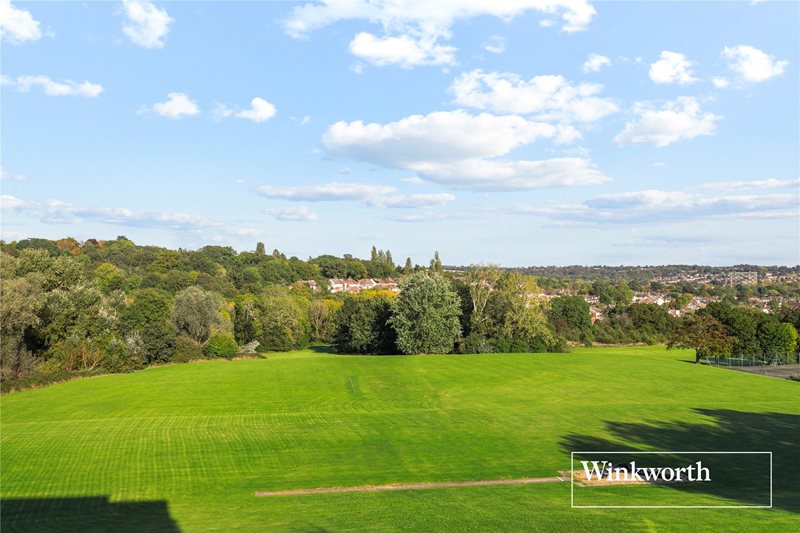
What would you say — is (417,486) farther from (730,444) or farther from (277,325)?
(277,325)

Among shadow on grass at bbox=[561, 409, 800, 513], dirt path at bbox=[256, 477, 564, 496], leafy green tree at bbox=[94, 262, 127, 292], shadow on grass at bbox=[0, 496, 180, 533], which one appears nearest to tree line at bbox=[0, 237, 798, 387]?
leafy green tree at bbox=[94, 262, 127, 292]

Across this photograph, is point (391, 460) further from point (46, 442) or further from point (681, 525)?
point (46, 442)

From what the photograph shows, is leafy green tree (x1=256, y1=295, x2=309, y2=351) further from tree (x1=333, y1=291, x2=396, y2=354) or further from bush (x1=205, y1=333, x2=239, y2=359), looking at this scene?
bush (x1=205, y1=333, x2=239, y2=359)

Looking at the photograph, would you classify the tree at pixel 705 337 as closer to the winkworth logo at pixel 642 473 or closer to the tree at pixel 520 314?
the tree at pixel 520 314

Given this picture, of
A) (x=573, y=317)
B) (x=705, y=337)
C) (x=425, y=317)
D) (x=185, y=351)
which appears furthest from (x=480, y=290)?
(x=185, y=351)

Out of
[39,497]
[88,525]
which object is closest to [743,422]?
[88,525]

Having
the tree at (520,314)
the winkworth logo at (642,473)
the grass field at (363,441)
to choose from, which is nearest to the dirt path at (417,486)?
the grass field at (363,441)
